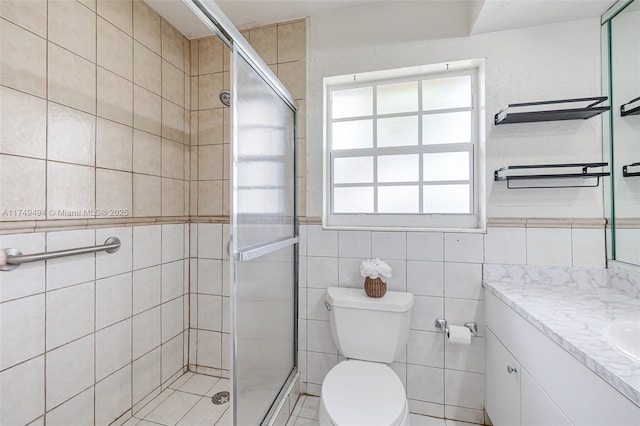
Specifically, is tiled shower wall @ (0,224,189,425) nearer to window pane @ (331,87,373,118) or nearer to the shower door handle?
the shower door handle

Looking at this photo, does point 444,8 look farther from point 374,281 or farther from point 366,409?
point 366,409

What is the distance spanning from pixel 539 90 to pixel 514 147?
31 centimetres

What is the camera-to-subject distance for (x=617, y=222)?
1262mm

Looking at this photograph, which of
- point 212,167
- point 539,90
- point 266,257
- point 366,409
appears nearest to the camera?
point 366,409

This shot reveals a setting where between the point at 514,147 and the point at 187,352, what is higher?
the point at 514,147

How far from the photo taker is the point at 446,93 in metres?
1.59

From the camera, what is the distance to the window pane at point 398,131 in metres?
1.63

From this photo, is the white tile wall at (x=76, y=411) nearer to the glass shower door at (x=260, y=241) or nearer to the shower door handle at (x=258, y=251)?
the glass shower door at (x=260, y=241)

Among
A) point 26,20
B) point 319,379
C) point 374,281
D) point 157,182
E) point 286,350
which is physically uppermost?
point 26,20

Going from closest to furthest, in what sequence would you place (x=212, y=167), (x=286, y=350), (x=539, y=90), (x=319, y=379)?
(x=539, y=90) → (x=286, y=350) → (x=319, y=379) → (x=212, y=167)

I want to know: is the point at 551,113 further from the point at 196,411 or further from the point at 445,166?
the point at 196,411

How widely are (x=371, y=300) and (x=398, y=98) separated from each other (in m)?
1.22

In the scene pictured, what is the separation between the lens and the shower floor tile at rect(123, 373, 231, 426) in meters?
1.45

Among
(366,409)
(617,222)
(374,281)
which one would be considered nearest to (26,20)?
(374,281)
